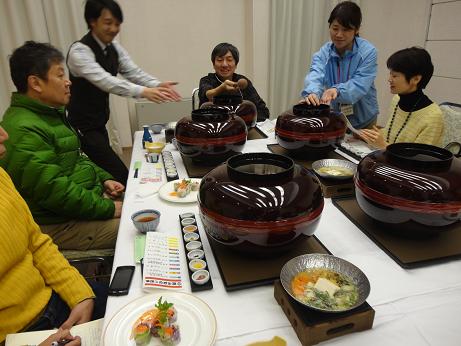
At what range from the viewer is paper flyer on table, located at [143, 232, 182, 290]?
0.87m

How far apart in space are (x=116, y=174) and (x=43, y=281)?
3.89 ft

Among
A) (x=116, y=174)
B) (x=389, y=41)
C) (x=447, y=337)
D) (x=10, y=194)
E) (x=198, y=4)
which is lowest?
(x=116, y=174)

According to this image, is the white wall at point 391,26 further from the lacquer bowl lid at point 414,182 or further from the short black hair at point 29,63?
the short black hair at point 29,63

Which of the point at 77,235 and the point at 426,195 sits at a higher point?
the point at 426,195

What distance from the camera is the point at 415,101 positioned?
1829 mm

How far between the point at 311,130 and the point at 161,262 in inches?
35.0

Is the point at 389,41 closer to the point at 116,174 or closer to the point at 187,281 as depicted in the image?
the point at 116,174

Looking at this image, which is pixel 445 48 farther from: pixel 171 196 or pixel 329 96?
pixel 171 196

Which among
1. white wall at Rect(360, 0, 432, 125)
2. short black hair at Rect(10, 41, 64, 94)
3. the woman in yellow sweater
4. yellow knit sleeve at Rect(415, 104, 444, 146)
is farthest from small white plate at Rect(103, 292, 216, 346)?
white wall at Rect(360, 0, 432, 125)

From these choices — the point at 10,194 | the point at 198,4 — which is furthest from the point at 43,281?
the point at 198,4

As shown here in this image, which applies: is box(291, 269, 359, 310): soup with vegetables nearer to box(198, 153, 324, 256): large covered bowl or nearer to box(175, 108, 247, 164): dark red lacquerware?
box(198, 153, 324, 256): large covered bowl

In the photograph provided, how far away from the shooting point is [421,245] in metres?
0.99

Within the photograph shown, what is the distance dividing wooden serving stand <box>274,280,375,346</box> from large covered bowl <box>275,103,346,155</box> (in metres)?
0.90

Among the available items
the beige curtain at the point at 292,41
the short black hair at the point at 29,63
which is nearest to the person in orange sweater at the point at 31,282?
the short black hair at the point at 29,63
